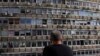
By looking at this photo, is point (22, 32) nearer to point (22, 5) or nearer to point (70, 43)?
point (22, 5)

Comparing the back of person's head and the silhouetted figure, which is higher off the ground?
the back of person's head

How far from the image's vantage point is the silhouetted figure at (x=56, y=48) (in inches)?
360

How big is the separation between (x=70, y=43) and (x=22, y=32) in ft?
26.1

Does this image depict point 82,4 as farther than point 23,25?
Yes

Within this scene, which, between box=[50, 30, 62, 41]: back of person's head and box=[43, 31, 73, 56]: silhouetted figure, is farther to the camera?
box=[50, 30, 62, 41]: back of person's head

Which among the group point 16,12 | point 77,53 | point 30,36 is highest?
point 16,12

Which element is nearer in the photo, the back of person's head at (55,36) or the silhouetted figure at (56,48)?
the silhouetted figure at (56,48)

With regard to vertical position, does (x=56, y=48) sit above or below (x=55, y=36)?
below

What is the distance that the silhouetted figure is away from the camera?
9.15 m

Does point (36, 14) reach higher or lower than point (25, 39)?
higher

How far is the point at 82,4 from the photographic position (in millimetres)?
60031

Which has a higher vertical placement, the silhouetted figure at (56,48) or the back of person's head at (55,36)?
the back of person's head at (55,36)

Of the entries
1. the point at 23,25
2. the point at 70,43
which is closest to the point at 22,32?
the point at 23,25

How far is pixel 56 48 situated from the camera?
9250 millimetres
